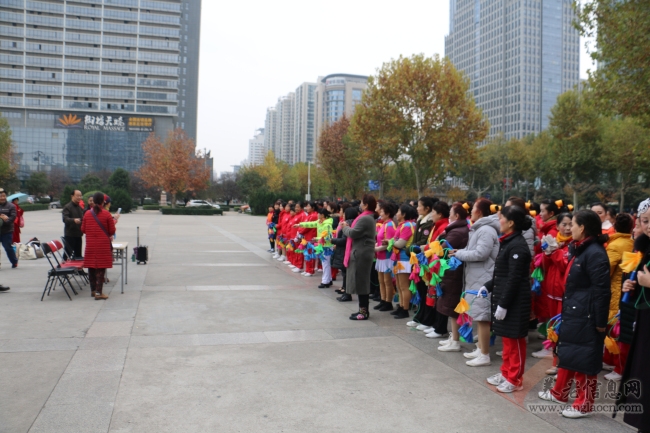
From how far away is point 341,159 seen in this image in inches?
1660

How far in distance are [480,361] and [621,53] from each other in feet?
39.3

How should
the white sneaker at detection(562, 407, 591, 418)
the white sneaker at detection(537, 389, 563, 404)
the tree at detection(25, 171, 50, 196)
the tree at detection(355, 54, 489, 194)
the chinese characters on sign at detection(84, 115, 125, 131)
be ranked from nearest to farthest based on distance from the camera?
the white sneaker at detection(562, 407, 591, 418), the white sneaker at detection(537, 389, 563, 404), the tree at detection(355, 54, 489, 194), the tree at detection(25, 171, 50, 196), the chinese characters on sign at detection(84, 115, 125, 131)


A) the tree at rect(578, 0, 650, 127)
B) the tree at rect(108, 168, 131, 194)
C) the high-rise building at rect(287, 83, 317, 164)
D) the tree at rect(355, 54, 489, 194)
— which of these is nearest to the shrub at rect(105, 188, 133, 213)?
the tree at rect(108, 168, 131, 194)

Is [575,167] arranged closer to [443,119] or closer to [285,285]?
[443,119]

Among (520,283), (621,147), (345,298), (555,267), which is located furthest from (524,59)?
(520,283)

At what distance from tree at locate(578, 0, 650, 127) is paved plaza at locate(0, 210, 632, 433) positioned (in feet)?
32.5

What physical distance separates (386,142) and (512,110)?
120500 mm

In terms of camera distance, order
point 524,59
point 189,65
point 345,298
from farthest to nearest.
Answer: point 189,65
point 524,59
point 345,298

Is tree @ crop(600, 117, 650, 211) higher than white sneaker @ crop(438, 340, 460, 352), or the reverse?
tree @ crop(600, 117, 650, 211)

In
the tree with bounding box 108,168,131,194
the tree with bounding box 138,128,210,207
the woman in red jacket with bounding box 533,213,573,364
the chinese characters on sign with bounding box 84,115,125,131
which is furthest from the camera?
the chinese characters on sign with bounding box 84,115,125,131

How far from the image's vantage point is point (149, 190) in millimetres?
81250

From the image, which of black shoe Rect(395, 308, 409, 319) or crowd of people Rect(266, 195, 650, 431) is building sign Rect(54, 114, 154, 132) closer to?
crowd of people Rect(266, 195, 650, 431)

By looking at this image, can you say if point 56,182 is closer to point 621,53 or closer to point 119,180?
point 119,180

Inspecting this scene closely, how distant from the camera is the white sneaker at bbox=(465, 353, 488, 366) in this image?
225 inches
